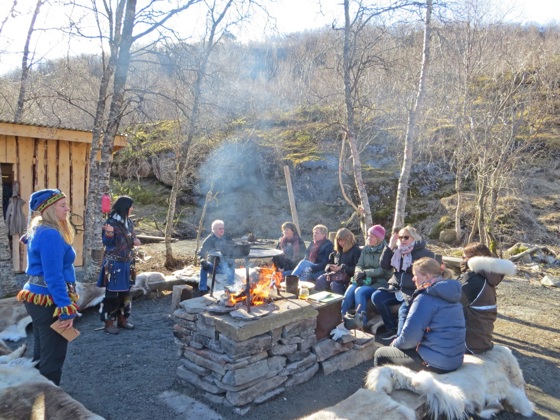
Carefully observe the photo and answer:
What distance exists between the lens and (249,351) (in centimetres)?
360

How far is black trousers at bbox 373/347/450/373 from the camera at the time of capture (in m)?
3.54

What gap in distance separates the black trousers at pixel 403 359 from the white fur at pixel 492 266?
3.45 feet

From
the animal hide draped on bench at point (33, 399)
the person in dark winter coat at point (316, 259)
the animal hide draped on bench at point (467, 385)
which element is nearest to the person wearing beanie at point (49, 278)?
the animal hide draped on bench at point (33, 399)

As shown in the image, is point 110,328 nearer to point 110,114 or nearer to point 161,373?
point 161,373

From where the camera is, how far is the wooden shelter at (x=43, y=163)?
7.95 metres

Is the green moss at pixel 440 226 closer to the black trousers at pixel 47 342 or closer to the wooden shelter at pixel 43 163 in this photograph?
the wooden shelter at pixel 43 163

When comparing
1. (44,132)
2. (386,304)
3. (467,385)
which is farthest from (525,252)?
(44,132)

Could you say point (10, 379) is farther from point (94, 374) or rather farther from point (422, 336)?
point (422, 336)

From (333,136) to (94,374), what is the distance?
16.6 meters

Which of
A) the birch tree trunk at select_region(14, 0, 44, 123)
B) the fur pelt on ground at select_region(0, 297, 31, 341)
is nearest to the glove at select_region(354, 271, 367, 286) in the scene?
the fur pelt on ground at select_region(0, 297, 31, 341)

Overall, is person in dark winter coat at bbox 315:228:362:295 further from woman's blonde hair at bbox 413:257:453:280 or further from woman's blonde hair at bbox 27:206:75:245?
woman's blonde hair at bbox 27:206:75:245

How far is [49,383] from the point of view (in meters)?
3.01

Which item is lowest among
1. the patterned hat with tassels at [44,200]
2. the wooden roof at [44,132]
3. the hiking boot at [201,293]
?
the hiking boot at [201,293]

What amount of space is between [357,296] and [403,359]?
1.88 m
